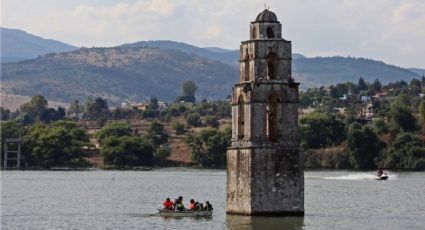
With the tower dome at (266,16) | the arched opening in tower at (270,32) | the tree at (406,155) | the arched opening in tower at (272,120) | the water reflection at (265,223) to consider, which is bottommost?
the water reflection at (265,223)

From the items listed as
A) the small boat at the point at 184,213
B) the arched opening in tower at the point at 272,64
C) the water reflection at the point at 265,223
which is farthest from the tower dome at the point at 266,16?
the small boat at the point at 184,213

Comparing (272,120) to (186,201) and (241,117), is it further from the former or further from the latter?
(186,201)

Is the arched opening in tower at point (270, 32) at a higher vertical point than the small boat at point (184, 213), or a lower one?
higher

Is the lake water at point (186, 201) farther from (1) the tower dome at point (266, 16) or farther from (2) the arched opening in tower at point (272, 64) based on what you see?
(1) the tower dome at point (266, 16)

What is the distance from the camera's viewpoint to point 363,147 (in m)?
187

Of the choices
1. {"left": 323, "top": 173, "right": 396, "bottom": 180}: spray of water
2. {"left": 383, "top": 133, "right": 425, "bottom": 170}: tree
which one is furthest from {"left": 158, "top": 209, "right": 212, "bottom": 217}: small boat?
{"left": 383, "top": 133, "right": 425, "bottom": 170}: tree

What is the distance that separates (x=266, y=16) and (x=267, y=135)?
7213mm

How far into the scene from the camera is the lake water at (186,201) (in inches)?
2746

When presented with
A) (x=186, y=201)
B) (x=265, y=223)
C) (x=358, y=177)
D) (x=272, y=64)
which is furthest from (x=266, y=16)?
(x=358, y=177)

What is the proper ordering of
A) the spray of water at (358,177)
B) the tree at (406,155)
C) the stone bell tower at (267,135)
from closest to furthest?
the stone bell tower at (267,135) → the spray of water at (358,177) → the tree at (406,155)

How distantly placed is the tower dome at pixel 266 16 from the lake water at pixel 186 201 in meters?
11.9

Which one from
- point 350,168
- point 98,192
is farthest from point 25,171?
point 98,192

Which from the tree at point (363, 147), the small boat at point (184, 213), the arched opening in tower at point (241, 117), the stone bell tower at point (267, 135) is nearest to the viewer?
the stone bell tower at point (267, 135)

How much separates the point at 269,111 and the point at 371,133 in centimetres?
12306
